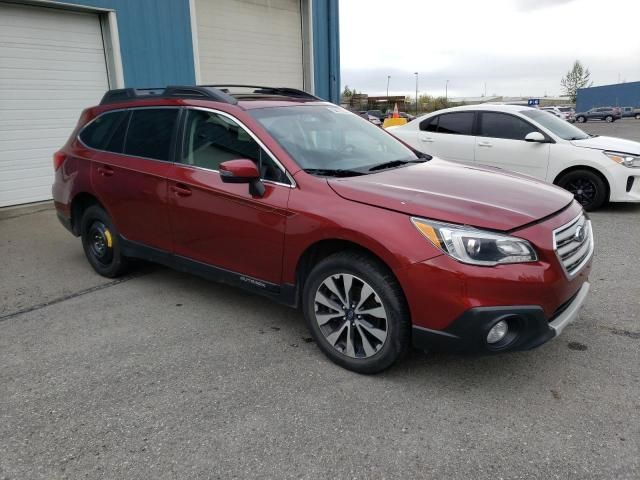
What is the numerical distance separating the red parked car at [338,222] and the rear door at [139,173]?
16 mm

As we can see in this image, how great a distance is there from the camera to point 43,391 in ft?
10.1

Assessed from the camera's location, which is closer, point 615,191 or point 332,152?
point 332,152

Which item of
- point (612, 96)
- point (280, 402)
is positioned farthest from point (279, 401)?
point (612, 96)

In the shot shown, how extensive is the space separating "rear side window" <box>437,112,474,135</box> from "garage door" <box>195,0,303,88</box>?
512 centimetres

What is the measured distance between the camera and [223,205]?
3.69 metres

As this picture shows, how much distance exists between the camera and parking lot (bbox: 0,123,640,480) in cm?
244

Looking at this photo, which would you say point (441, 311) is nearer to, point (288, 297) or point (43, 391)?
point (288, 297)

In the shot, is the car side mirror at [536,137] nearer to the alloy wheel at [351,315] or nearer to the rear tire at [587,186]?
the rear tire at [587,186]

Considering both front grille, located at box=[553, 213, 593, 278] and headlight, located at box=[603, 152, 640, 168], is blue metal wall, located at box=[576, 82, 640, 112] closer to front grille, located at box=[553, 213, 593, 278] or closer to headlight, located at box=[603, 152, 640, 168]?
headlight, located at box=[603, 152, 640, 168]

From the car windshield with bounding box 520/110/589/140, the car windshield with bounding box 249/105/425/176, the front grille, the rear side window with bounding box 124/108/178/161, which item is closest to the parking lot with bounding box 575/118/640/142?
the car windshield with bounding box 520/110/589/140

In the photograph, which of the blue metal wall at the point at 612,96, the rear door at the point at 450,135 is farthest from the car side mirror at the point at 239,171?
the blue metal wall at the point at 612,96

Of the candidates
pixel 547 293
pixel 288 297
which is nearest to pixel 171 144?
pixel 288 297

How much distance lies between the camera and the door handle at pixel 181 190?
3.92 metres

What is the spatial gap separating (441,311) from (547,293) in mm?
567
